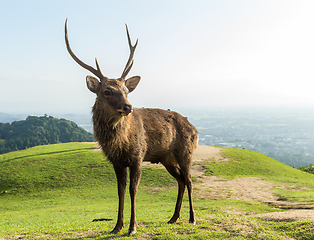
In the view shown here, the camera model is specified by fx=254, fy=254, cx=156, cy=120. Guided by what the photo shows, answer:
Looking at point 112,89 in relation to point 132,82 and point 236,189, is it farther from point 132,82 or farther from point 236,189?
point 236,189

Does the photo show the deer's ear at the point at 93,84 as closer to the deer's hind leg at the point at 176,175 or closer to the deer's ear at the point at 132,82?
the deer's ear at the point at 132,82

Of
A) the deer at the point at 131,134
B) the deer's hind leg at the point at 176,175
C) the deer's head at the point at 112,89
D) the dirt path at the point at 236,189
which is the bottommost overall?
the dirt path at the point at 236,189

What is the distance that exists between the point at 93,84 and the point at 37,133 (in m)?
80.1

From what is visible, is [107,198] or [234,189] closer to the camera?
[107,198]

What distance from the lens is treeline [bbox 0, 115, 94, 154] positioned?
71.1 meters

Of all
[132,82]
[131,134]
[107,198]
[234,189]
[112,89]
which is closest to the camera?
[112,89]

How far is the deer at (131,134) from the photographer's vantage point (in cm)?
596

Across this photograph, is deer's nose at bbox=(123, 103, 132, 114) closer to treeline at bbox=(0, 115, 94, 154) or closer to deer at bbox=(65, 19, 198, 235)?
deer at bbox=(65, 19, 198, 235)

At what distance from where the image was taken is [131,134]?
6.48 meters

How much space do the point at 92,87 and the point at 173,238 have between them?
4.14 meters

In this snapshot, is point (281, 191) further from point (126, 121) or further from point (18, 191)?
point (18, 191)

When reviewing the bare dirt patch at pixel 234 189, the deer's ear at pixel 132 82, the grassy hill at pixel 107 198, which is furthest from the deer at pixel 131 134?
the bare dirt patch at pixel 234 189

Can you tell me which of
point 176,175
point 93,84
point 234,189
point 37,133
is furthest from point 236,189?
point 37,133

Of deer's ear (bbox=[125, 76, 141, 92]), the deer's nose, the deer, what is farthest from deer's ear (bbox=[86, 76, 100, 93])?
the deer's nose
